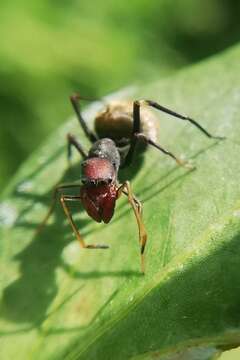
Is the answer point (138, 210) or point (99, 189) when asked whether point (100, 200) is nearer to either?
point (99, 189)

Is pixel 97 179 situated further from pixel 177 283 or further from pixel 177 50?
pixel 177 50

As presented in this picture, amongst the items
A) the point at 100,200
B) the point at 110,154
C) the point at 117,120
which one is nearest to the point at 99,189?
the point at 100,200

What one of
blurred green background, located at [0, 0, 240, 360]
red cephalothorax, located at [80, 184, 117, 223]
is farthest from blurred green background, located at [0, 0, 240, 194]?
red cephalothorax, located at [80, 184, 117, 223]

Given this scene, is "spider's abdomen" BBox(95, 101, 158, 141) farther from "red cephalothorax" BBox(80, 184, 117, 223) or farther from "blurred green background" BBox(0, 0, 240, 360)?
"blurred green background" BBox(0, 0, 240, 360)

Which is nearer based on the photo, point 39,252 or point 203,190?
point 203,190

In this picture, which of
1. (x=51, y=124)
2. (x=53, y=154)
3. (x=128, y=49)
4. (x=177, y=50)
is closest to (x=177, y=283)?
(x=53, y=154)

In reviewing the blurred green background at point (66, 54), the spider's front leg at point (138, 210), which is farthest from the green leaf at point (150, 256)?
the blurred green background at point (66, 54)

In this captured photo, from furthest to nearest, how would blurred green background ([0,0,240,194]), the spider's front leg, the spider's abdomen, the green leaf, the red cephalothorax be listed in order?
1. blurred green background ([0,0,240,194])
2. the spider's abdomen
3. the red cephalothorax
4. the spider's front leg
5. the green leaf

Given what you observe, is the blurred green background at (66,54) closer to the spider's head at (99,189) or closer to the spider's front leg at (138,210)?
the spider's head at (99,189)
